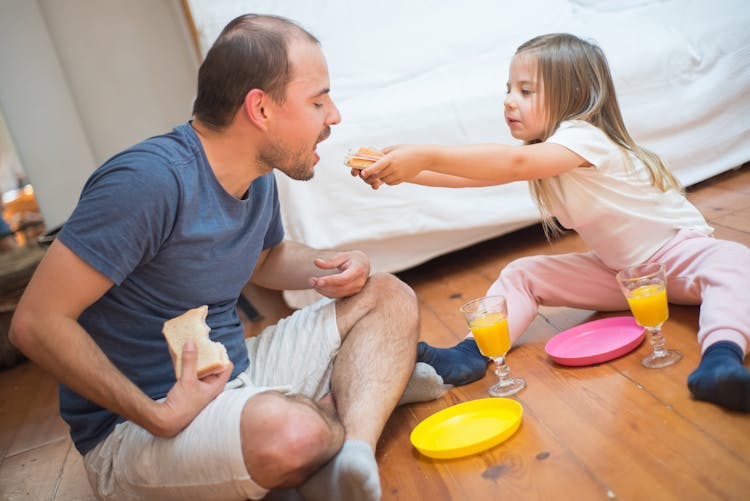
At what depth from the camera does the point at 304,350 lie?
1.51m

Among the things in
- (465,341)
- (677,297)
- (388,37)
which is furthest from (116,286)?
(388,37)

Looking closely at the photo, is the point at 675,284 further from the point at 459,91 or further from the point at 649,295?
the point at 459,91

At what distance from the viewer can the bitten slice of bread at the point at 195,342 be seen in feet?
4.06

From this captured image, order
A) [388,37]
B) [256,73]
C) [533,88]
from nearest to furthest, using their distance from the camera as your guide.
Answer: [256,73], [533,88], [388,37]

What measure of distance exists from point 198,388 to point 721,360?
870 millimetres

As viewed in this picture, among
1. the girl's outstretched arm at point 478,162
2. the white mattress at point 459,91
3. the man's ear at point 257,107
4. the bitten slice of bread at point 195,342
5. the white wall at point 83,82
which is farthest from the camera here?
the white wall at point 83,82

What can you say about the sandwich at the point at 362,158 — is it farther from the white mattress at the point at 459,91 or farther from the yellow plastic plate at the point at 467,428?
the white mattress at the point at 459,91

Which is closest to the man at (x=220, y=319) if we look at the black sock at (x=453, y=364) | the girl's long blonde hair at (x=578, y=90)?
the black sock at (x=453, y=364)

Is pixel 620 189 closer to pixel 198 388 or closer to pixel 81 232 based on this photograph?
pixel 198 388

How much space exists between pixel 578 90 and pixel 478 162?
0.36 m

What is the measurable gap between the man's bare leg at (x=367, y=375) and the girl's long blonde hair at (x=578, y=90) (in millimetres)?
497

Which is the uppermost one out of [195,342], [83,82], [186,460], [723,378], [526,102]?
[83,82]

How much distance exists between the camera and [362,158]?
1.51 m

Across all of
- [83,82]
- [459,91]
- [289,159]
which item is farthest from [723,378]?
[83,82]
